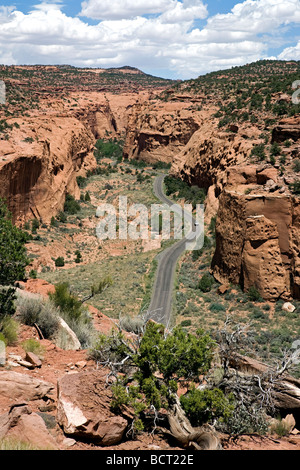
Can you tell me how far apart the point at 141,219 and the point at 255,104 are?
81.8ft

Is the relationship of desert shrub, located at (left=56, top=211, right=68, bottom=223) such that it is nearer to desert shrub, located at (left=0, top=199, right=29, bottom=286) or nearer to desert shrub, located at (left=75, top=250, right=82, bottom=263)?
desert shrub, located at (left=75, top=250, right=82, bottom=263)

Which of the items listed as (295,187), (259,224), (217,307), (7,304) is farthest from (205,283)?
(7,304)

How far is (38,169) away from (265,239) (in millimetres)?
30259

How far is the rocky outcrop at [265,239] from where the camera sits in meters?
30.4

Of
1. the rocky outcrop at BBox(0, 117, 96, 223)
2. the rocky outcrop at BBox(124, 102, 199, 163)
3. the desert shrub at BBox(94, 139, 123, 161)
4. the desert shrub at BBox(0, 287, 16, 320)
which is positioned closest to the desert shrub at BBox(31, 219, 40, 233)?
the rocky outcrop at BBox(0, 117, 96, 223)

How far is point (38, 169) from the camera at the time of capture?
4841cm

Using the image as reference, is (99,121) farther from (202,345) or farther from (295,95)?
(202,345)

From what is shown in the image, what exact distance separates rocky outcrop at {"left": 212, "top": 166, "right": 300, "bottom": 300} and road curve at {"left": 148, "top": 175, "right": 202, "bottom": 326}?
22.8 ft

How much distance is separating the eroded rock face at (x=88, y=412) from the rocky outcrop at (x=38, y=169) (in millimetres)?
34437

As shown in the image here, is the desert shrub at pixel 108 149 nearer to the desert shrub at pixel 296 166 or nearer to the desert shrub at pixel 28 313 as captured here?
the desert shrub at pixel 296 166

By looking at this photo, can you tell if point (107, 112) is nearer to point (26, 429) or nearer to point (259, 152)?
point (259, 152)

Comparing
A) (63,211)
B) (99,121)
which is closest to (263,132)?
(63,211)

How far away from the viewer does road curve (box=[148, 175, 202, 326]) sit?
33963 mm

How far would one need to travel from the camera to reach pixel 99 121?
4995 inches
